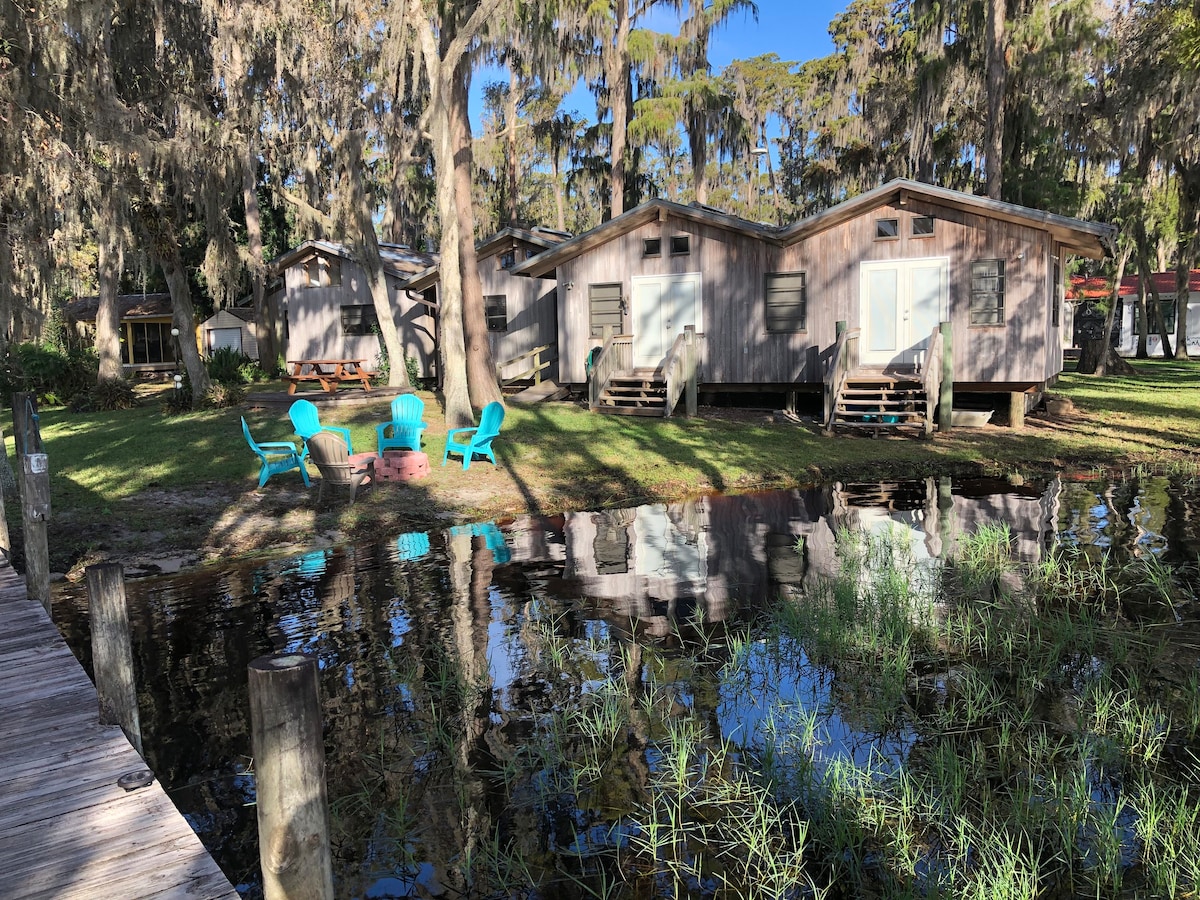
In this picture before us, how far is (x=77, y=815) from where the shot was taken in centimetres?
373

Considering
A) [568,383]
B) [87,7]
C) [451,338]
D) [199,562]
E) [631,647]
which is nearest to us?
[631,647]

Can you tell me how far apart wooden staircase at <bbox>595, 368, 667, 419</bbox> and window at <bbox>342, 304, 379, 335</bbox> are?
1204 cm

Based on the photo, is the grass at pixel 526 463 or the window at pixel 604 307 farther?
the window at pixel 604 307

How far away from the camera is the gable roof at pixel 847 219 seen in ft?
58.2

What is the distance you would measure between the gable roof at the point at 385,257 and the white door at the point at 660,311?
32.2 ft

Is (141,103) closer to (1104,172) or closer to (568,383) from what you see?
(568,383)

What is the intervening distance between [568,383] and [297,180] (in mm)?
14520

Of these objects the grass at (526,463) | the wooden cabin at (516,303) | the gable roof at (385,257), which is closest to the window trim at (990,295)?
the grass at (526,463)

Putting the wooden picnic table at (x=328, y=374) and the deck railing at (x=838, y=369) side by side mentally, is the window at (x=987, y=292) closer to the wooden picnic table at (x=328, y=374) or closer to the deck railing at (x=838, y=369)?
the deck railing at (x=838, y=369)

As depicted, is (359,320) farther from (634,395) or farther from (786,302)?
(786,302)

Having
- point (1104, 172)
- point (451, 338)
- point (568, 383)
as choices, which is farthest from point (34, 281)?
point (1104, 172)

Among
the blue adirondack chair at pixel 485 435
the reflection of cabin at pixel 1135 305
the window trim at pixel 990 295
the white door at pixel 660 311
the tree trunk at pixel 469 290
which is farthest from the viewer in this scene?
the reflection of cabin at pixel 1135 305

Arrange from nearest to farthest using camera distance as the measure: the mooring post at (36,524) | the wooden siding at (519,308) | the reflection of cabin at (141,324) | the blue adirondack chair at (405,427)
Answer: the mooring post at (36,524) → the blue adirondack chair at (405,427) → the wooden siding at (519,308) → the reflection of cabin at (141,324)

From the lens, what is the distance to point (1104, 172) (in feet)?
108
